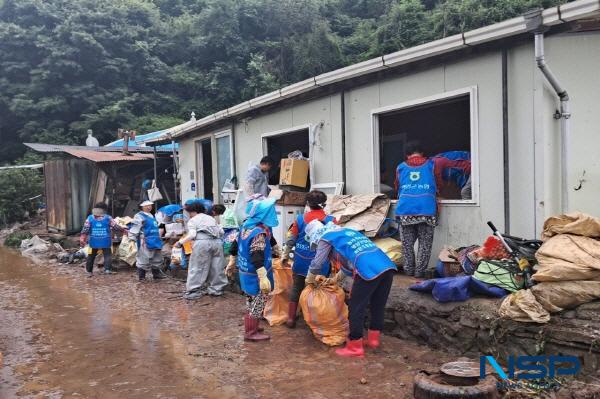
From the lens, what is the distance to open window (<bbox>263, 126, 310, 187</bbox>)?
382 inches

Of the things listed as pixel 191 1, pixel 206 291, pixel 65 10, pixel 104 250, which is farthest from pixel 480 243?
pixel 191 1

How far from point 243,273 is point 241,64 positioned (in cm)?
2936

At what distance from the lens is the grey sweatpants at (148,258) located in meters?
9.70

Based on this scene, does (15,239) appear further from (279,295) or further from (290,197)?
(279,295)

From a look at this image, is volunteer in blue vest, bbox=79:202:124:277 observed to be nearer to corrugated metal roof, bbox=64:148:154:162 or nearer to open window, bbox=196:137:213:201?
open window, bbox=196:137:213:201

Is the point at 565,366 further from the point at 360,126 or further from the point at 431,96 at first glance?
the point at 360,126

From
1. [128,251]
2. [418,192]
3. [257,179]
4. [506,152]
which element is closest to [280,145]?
[257,179]

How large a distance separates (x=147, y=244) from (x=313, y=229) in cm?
537

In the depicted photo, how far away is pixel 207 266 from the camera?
810cm

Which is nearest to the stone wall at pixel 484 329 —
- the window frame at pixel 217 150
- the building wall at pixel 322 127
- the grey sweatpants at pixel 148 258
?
the building wall at pixel 322 127

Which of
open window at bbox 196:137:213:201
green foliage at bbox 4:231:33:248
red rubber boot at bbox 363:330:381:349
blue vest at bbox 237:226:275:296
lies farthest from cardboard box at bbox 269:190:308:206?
green foliage at bbox 4:231:33:248

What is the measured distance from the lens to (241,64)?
33.1m

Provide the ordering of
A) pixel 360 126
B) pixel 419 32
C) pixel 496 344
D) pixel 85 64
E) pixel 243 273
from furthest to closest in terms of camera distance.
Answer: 1. pixel 85 64
2. pixel 419 32
3. pixel 360 126
4. pixel 243 273
5. pixel 496 344

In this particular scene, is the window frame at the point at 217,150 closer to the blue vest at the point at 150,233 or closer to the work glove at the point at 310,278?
the blue vest at the point at 150,233
